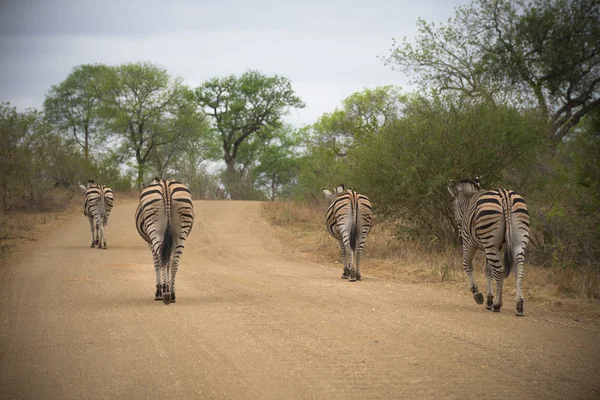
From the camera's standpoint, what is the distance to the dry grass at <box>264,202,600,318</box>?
34.1 feet

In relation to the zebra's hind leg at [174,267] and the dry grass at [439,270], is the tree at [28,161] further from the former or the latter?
the zebra's hind leg at [174,267]

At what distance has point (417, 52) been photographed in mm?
30828

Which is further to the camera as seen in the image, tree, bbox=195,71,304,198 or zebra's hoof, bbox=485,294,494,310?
tree, bbox=195,71,304,198

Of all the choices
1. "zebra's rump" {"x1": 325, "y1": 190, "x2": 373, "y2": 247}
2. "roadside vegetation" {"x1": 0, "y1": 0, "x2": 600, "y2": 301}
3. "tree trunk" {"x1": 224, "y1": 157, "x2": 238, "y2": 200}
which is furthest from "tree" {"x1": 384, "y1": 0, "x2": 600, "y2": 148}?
"tree trunk" {"x1": 224, "y1": 157, "x2": 238, "y2": 200}

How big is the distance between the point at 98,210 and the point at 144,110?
36237 mm

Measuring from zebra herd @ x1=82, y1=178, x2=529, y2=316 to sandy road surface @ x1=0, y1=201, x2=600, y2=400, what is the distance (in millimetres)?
509

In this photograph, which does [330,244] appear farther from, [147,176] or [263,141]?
[263,141]

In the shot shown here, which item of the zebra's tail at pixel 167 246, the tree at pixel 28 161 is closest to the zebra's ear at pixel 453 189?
the zebra's tail at pixel 167 246

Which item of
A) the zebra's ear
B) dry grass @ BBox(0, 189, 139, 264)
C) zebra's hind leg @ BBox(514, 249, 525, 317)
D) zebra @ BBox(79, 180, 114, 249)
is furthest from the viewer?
dry grass @ BBox(0, 189, 139, 264)

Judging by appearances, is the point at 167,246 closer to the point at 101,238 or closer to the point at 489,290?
the point at 489,290

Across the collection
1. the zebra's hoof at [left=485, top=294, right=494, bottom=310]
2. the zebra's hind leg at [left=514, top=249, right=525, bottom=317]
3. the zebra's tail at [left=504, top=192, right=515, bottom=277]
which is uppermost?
the zebra's tail at [left=504, top=192, right=515, bottom=277]

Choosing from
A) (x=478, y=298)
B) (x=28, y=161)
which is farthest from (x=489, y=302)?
(x=28, y=161)

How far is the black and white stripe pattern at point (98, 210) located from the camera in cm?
1977

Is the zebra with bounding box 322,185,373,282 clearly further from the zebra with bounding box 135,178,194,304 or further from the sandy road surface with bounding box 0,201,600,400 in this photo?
the zebra with bounding box 135,178,194,304
